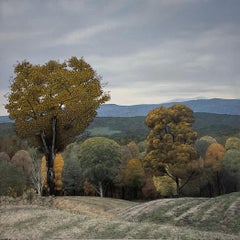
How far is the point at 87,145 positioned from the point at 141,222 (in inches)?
2168

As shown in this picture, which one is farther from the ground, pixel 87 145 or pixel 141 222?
pixel 87 145

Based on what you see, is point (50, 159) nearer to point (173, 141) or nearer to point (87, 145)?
point (173, 141)

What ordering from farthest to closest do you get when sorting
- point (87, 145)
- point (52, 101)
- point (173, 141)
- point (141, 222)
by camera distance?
point (87, 145) → point (173, 141) → point (52, 101) → point (141, 222)

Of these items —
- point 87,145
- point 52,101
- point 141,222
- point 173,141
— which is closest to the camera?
point 141,222

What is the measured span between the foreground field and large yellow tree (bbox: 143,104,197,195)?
2062 cm

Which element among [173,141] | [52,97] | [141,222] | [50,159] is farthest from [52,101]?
[173,141]

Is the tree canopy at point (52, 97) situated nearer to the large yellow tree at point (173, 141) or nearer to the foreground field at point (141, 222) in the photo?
the foreground field at point (141, 222)

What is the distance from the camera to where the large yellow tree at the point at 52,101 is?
1599 inches

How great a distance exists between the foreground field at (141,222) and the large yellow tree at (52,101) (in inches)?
369

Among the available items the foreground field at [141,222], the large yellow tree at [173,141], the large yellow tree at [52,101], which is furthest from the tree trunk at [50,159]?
the large yellow tree at [173,141]

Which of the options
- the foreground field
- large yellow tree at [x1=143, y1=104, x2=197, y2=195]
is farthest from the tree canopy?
large yellow tree at [x1=143, y1=104, x2=197, y2=195]

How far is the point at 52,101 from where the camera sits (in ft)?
132

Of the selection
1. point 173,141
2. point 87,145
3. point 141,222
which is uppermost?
point 173,141

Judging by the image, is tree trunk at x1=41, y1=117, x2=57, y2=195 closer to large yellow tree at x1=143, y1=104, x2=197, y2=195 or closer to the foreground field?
the foreground field
